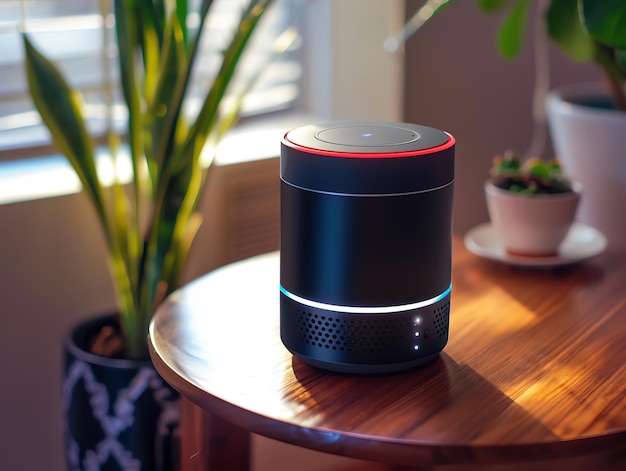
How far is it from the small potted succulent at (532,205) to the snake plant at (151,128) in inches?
15.3

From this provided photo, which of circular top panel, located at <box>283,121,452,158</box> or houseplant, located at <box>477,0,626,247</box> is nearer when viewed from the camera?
circular top panel, located at <box>283,121,452,158</box>

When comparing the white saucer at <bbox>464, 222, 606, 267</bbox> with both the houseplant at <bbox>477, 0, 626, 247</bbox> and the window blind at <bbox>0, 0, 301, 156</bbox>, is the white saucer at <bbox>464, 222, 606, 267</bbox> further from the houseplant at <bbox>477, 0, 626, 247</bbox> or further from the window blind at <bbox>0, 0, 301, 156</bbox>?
the window blind at <bbox>0, 0, 301, 156</bbox>

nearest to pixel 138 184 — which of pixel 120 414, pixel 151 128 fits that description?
pixel 151 128

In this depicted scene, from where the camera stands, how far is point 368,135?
84cm

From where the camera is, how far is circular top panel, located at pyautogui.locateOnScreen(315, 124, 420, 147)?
81cm

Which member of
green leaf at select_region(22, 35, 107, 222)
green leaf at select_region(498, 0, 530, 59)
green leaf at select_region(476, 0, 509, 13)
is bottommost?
green leaf at select_region(22, 35, 107, 222)

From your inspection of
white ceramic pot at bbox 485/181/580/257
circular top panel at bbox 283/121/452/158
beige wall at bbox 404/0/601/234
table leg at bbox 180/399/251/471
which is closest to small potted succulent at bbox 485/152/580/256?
white ceramic pot at bbox 485/181/580/257

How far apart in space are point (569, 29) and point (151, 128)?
0.60 metres

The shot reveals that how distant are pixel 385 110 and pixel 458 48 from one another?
244 millimetres

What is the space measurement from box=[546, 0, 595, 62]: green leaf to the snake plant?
0.44 meters

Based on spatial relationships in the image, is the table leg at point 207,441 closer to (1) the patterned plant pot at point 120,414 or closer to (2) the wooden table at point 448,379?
(2) the wooden table at point 448,379

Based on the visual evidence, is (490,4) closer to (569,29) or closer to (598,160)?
(569,29)

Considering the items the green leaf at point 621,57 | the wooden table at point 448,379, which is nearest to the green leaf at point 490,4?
the green leaf at point 621,57

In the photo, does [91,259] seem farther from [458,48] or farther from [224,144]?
[458,48]
